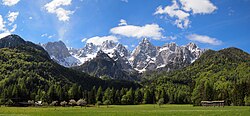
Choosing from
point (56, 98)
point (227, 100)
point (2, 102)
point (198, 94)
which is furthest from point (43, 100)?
point (227, 100)

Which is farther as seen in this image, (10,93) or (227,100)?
(10,93)

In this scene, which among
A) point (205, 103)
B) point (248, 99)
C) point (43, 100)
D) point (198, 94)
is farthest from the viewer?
point (43, 100)

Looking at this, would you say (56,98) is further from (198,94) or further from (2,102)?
(198,94)

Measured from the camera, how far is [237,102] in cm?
16288

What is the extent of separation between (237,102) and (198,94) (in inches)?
930

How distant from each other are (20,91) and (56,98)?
22.5m

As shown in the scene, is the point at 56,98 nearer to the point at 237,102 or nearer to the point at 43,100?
the point at 43,100

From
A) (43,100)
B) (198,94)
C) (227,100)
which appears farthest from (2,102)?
(227,100)

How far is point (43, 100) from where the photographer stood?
194875mm

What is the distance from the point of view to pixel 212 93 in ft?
598

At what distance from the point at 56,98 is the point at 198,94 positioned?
8762cm

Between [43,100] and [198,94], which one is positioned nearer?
[198,94]

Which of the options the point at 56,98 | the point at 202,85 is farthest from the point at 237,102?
the point at 56,98

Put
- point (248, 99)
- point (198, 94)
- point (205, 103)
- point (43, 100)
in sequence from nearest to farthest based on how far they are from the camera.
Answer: point (248, 99) < point (205, 103) < point (198, 94) < point (43, 100)
